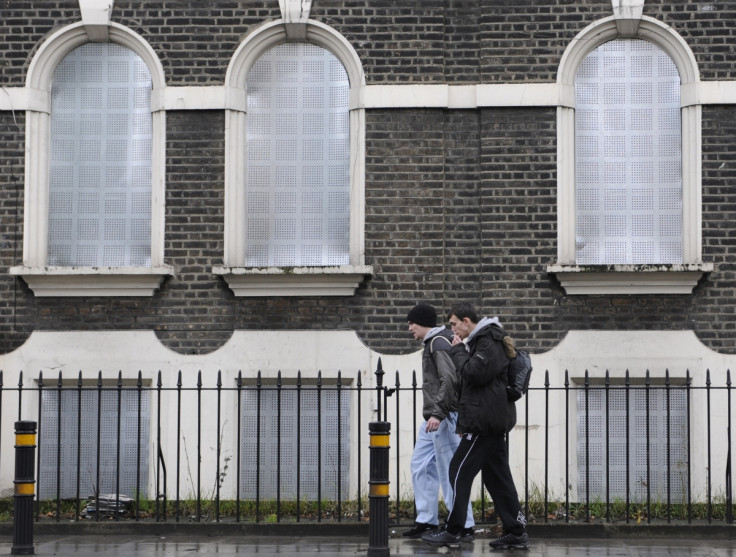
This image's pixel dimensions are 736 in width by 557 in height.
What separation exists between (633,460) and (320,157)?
421 cm

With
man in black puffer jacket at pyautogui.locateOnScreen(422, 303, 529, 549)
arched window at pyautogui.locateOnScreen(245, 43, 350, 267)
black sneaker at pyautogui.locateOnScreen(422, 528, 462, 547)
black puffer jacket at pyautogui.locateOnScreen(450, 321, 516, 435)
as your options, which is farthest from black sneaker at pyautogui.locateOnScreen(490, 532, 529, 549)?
arched window at pyautogui.locateOnScreen(245, 43, 350, 267)

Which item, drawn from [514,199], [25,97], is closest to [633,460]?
[514,199]

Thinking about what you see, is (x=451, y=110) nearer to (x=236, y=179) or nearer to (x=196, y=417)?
(x=236, y=179)

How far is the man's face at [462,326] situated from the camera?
10.3m

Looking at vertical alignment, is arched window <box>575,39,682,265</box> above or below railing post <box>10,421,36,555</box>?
above

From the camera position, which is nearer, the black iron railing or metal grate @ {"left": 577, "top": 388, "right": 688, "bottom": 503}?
the black iron railing

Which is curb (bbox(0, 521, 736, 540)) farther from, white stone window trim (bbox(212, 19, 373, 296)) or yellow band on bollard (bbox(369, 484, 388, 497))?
white stone window trim (bbox(212, 19, 373, 296))

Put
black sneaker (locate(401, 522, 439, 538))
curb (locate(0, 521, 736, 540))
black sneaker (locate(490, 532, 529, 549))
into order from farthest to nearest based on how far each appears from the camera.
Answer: curb (locate(0, 521, 736, 540)) < black sneaker (locate(401, 522, 439, 538)) < black sneaker (locate(490, 532, 529, 549))

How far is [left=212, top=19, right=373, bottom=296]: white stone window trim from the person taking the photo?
13.0m

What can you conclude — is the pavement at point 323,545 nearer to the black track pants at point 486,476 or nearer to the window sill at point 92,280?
the black track pants at point 486,476

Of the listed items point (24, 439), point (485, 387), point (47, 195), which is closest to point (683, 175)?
point (485, 387)

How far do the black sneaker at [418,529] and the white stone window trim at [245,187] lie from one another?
2.87 meters

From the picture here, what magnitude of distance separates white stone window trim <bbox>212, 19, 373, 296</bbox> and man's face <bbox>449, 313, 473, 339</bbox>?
2631 mm

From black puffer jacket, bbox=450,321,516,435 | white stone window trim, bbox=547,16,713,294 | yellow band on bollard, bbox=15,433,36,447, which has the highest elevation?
white stone window trim, bbox=547,16,713,294
